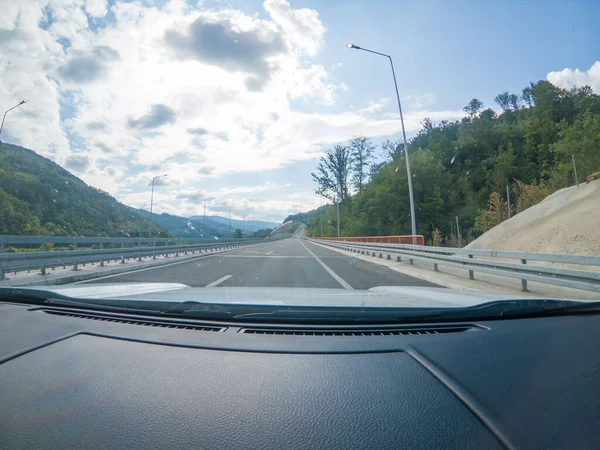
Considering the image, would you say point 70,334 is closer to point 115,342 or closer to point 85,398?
point 115,342

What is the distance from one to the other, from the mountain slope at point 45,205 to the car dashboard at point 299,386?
13133 mm

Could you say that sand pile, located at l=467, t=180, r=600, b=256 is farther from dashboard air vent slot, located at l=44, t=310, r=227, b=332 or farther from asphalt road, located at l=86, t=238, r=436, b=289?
dashboard air vent slot, located at l=44, t=310, r=227, b=332

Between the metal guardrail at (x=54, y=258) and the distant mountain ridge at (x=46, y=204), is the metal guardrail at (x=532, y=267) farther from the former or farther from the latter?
the distant mountain ridge at (x=46, y=204)

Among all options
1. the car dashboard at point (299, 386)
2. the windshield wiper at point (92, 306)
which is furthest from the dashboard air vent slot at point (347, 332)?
the windshield wiper at point (92, 306)

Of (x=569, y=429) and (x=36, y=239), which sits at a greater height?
(x=36, y=239)

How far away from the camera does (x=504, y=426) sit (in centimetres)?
141

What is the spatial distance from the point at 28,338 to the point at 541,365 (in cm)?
336

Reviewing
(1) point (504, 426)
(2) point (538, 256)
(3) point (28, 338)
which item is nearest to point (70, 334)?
(3) point (28, 338)

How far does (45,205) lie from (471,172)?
208 ft

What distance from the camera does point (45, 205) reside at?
15273 millimetres

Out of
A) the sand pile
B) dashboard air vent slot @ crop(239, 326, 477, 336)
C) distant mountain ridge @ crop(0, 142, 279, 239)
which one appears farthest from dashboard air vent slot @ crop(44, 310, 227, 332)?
the sand pile

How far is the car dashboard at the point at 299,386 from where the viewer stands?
1.38 m

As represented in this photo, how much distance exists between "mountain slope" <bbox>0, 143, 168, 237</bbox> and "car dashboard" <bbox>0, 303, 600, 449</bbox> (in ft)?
43.1

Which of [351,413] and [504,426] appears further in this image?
[351,413]
